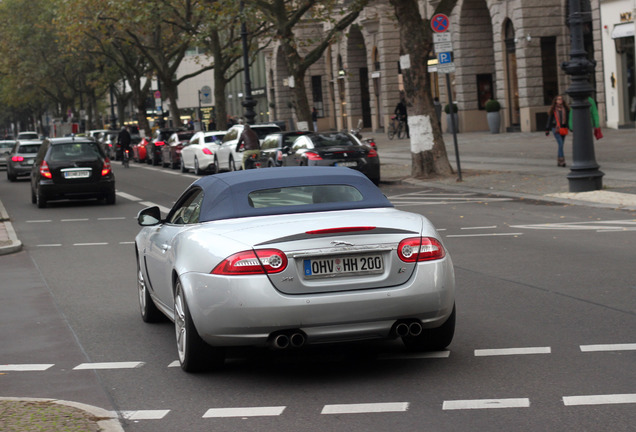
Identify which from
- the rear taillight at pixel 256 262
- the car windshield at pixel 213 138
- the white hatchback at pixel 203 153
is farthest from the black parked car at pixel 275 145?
the rear taillight at pixel 256 262

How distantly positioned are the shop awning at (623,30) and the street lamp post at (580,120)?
18.0 m

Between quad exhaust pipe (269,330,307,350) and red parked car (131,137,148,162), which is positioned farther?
red parked car (131,137,148,162)

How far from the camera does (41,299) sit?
436 inches

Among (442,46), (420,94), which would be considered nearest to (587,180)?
(442,46)

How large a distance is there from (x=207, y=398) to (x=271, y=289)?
738mm

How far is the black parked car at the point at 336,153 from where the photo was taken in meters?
25.7

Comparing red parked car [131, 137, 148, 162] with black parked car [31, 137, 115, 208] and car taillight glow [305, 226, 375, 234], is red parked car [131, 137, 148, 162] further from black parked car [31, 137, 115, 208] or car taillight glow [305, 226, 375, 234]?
car taillight glow [305, 226, 375, 234]

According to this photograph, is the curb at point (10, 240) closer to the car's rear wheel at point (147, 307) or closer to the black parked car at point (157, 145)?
the car's rear wheel at point (147, 307)

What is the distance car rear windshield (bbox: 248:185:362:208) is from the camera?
758 cm

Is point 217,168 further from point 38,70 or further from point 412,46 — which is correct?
point 38,70

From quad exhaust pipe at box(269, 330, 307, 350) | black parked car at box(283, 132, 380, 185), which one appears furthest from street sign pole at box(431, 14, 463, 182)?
quad exhaust pipe at box(269, 330, 307, 350)

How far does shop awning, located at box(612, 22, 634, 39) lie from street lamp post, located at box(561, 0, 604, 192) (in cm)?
→ 1803

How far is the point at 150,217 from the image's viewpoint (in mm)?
8641

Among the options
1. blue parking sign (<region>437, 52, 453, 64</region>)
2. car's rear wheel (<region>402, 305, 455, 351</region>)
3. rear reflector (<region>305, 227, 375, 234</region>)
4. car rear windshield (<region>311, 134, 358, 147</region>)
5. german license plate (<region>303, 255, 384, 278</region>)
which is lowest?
car's rear wheel (<region>402, 305, 455, 351</region>)
